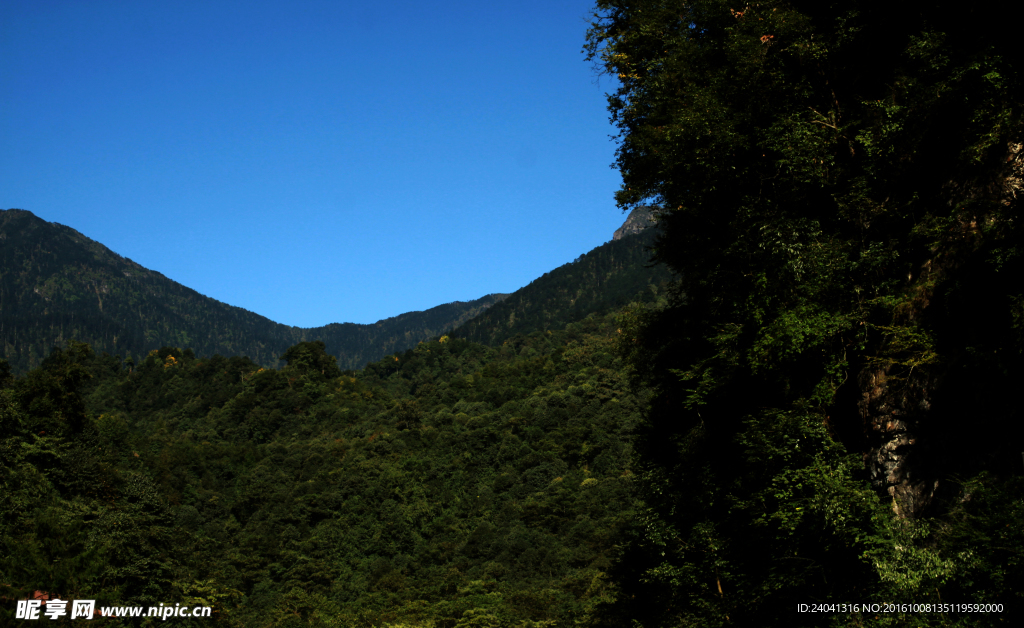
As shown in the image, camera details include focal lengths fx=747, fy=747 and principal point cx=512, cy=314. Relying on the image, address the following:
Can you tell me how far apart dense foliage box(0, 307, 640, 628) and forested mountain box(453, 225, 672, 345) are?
32.3 m

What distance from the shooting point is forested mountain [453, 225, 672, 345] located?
135 metres

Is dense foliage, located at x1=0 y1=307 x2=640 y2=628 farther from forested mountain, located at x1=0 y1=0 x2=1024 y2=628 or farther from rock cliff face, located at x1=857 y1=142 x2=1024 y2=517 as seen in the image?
rock cliff face, located at x1=857 y1=142 x2=1024 y2=517

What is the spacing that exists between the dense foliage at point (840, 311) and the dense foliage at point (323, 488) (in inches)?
620

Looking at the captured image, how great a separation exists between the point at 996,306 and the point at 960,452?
192 cm

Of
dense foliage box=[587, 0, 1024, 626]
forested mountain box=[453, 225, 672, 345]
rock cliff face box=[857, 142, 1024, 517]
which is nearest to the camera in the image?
dense foliage box=[587, 0, 1024, 626]

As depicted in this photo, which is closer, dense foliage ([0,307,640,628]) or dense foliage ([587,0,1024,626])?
dense foliage ([587,0,1024,626])

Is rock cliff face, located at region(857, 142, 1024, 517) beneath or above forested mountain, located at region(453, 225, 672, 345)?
beneath

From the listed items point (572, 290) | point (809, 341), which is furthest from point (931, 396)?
point (572, 290)

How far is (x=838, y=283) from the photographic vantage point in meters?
11.5

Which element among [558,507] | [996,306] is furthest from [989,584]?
[558,507]

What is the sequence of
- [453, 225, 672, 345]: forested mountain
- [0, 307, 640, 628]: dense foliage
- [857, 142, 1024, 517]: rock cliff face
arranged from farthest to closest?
[453, 225, 672, 345]: forested mountain < [0, 307, 640, 628]: dense foliage < [857, 142, 1024, 517]: rock cliff face

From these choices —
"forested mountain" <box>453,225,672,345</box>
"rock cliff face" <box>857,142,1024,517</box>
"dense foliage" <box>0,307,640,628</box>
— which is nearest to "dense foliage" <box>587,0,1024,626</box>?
"rock cliff face" <box>857,142,1024,517</box>

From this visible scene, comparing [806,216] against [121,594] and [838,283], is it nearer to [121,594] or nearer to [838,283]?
[838,283]

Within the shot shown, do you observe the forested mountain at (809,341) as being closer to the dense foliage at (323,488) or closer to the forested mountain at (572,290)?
the dense foliage at (323,488)
